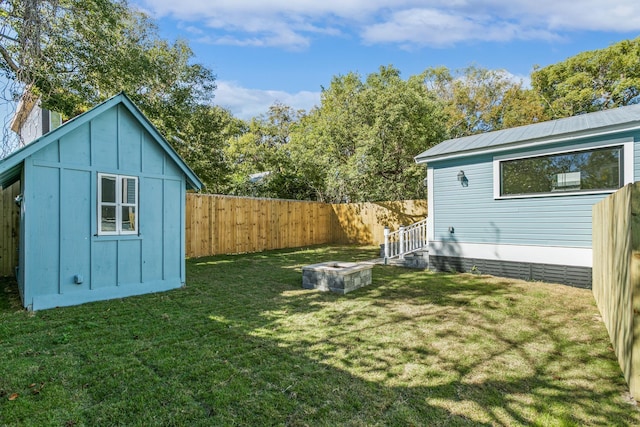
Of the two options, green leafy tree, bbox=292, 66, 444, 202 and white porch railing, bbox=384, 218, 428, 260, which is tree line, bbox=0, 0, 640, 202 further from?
white porch railing, bbox=384, 218, 428, 260

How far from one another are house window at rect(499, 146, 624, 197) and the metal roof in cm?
42

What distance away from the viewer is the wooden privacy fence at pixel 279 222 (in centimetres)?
1123

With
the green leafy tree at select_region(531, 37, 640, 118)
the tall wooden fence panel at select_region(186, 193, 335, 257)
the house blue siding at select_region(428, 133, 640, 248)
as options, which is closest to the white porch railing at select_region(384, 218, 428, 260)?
the house blue siding at select_region(428, 133, 640, 248)

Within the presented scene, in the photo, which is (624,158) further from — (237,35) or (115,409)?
(237,35)

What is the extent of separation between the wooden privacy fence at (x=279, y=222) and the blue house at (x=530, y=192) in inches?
210

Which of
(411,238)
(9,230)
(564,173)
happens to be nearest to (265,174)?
(411,238)

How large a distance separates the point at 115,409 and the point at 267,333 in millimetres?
1877

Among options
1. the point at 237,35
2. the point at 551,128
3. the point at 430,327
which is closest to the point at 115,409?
the point at 430,327

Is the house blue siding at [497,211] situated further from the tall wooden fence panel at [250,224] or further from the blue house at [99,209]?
the tall wooden fence panel at [250,224]

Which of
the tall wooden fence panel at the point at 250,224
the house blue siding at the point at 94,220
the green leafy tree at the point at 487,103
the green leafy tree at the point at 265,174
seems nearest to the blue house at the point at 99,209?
the house blue siding at the point at 94,220

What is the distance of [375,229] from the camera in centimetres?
1537

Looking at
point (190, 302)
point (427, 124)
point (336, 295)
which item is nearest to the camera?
point (190, 302)

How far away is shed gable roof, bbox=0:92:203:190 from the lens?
15.8ft

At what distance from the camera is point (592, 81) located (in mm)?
20062
